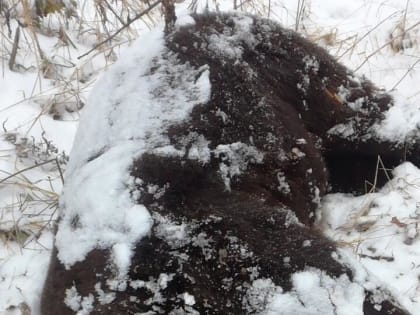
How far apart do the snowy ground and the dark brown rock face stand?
14 centimetres

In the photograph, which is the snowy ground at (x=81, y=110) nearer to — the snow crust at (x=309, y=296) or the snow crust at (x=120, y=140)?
the snow crust at (x=309, y=296)

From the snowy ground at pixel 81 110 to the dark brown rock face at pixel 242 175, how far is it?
14cm

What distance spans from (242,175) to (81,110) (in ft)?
5.31

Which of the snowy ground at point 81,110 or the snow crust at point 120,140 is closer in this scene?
the snow crust at point 120,140

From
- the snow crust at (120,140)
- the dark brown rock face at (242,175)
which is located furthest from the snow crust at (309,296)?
the snow crust at (120,140)

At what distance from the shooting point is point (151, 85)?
2.74 metres

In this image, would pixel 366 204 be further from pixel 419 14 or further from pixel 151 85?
pixel 419 14

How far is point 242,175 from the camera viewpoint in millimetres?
2656

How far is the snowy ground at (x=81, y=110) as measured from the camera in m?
2.92

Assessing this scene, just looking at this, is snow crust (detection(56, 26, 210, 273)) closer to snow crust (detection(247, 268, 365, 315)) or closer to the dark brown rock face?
the dark brown rock face

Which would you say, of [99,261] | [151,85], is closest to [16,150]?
[151,85]

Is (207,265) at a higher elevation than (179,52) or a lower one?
lower

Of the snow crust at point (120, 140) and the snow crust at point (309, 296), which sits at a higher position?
the snow crust at point (120, 140)

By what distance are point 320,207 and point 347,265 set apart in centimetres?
95
